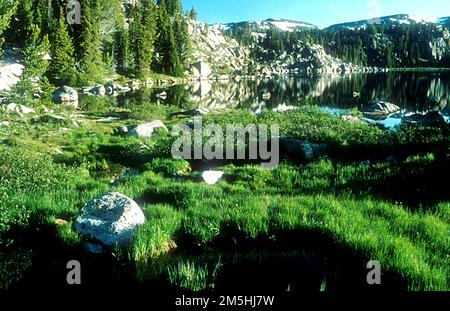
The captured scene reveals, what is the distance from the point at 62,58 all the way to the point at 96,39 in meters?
11.4

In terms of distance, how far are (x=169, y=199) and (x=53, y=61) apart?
52121 mm

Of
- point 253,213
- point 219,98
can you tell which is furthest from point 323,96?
point 253,213

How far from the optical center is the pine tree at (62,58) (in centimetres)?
5281

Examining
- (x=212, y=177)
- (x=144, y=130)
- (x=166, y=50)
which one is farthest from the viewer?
(x=166, y=50)

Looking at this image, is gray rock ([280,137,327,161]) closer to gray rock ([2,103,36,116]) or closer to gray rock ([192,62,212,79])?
gray rock ([2,103,36,116])

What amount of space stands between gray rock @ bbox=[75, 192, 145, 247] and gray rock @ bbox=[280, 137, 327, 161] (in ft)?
31.7

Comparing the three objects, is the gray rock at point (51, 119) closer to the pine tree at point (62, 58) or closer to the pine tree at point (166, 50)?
the pine tree at point (62, 58)

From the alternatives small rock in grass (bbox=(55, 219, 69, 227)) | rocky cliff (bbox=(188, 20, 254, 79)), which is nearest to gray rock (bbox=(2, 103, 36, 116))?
small rock in grass (bbox=(55, 219, 69, 227))

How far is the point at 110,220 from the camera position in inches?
328

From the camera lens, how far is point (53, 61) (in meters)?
54.8

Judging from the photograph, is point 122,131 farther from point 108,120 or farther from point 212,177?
point 212,177

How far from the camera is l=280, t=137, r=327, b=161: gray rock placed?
1655 centimetres
